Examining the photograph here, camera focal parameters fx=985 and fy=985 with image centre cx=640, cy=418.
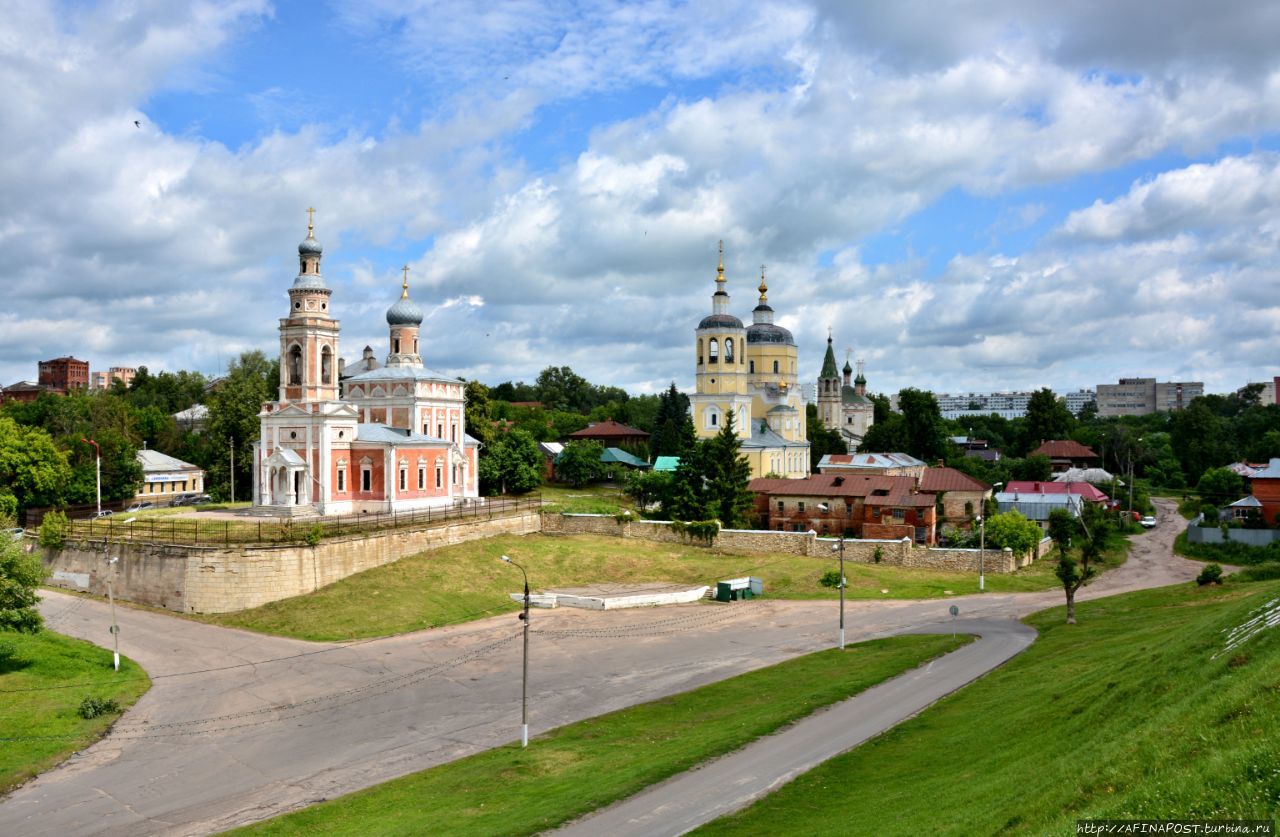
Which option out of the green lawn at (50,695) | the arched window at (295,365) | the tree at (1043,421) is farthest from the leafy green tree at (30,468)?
the tree at (1043,421)

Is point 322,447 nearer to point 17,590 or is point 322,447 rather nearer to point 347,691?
point 17,590

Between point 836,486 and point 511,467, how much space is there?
2283cm

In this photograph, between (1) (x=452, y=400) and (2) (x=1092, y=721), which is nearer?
(2) (x=1092, y=721)

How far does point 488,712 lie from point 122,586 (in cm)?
2415

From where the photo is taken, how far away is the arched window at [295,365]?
55312 millimetres

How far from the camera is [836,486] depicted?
63969 mm

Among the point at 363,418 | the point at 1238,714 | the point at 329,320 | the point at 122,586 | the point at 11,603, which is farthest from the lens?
the point at 363,418

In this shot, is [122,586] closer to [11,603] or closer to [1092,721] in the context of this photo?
[11,603]

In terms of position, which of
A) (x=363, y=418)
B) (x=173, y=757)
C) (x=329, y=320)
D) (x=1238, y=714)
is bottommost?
(x=173, y=757)

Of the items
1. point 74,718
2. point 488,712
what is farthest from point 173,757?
point 488,712

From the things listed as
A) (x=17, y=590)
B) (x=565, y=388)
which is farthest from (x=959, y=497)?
(x=565, y=388)

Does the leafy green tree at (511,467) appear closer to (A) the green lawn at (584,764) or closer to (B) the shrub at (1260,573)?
(A) the green lawn at (584,764)

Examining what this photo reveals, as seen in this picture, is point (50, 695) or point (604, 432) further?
point (604, 432)

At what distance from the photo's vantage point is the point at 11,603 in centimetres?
3369
